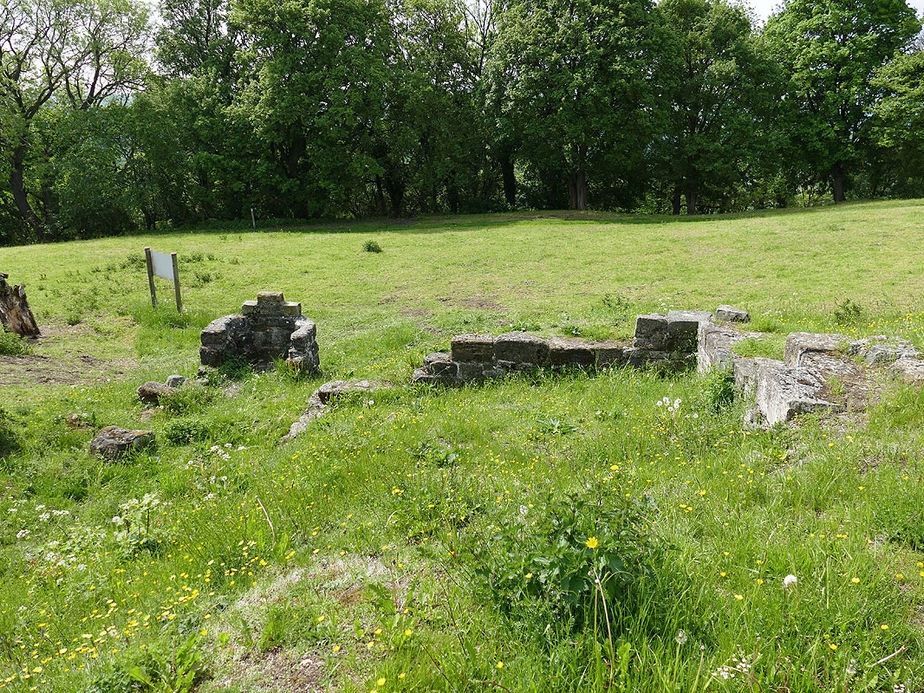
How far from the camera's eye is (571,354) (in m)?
8.36

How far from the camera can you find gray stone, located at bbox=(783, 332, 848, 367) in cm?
602

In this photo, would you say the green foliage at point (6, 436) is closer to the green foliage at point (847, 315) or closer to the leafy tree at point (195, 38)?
the green foliage at point (847, 315)

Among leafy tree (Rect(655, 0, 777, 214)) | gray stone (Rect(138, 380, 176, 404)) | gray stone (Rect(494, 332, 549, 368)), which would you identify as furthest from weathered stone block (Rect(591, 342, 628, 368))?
leafy tree (Rect(655, 0, 777, 214))

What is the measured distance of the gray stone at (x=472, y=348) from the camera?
28.1 feet

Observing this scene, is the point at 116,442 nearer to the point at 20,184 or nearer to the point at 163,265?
the point at 163,265

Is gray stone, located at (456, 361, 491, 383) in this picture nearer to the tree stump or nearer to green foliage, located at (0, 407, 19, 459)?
green foliage, located at (0, 407, 19, 459)

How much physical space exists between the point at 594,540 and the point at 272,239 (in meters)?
26.0

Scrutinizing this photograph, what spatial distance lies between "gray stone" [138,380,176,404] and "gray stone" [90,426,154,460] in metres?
1.63

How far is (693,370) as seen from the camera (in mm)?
8172

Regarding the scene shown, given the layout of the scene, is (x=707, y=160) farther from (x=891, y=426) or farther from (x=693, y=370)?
(x=891, y=426)

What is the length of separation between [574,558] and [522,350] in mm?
6062

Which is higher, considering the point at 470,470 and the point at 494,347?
the point at 494,347

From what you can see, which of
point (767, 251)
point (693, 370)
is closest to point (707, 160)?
point (767, 251)

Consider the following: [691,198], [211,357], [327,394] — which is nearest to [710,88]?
[691,198]
